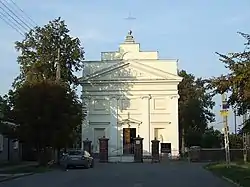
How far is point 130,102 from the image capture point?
3000 inches

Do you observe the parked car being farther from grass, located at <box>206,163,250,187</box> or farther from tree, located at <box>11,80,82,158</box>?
grass, located at <box>206,163,250,187</box>

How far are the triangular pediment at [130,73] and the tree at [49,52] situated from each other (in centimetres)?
871

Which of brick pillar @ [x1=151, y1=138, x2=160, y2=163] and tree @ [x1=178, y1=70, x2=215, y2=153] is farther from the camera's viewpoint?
tree @ [x1=178, y1=70, x2=215, y2=153]

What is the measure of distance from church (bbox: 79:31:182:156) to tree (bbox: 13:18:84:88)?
29.7ft

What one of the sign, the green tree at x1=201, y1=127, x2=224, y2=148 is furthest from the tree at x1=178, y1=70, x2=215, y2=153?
the sign

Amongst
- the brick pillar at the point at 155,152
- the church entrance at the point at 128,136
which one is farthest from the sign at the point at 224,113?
the church entrance at the point at 128,136

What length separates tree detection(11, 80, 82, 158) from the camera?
137 feet

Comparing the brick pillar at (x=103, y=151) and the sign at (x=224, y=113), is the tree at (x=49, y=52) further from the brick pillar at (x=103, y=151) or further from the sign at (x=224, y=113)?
the sign at (x=224, y=113)

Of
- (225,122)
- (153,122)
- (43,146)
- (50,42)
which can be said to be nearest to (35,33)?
(50,42)

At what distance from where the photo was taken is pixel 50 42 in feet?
219

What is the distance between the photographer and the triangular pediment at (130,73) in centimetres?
7550

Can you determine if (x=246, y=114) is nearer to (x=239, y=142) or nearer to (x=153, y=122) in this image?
(x=239, y=142)

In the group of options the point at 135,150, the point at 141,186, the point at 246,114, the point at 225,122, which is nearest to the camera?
the point at 246,114

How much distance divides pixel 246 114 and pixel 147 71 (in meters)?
55.0
